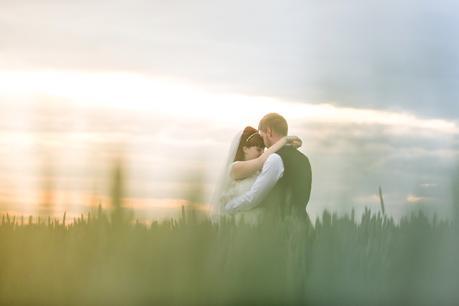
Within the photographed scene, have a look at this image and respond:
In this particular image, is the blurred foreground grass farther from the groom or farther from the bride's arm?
the bride's arm

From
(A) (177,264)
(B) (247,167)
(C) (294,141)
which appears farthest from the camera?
(B) (247,167)

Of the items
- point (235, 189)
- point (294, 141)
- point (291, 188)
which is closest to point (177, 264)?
point (294, 141)

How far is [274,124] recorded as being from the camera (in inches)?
93.9

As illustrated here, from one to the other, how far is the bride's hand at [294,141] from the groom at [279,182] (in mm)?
52

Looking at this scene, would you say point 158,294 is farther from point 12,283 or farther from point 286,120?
point 286,120

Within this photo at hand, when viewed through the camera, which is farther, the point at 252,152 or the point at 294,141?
the point at 252,152

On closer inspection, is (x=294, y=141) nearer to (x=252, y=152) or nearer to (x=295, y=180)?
(x=295, y=180)

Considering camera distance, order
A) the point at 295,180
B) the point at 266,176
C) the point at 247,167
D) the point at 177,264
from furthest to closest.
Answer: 1. the point at 247,167
2. the point at 266,176
3. the point at 295,180
4. the point at 177,264

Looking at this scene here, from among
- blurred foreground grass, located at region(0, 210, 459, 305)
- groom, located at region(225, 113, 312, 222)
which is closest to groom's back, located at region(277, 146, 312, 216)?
groom, located at region(225, 113, 312, 222)

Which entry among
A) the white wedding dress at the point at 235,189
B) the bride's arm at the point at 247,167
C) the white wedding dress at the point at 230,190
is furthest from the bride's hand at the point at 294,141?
the bride's arm at the point at 247,167

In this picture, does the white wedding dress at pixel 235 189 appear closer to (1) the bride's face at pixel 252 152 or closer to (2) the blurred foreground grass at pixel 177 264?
(1) the bride's face at pixel 252 152

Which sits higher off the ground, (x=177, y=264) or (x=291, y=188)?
(x=291, y=188)

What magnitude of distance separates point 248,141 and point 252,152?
0.29 ft

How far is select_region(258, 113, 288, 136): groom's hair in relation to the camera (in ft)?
7.54
